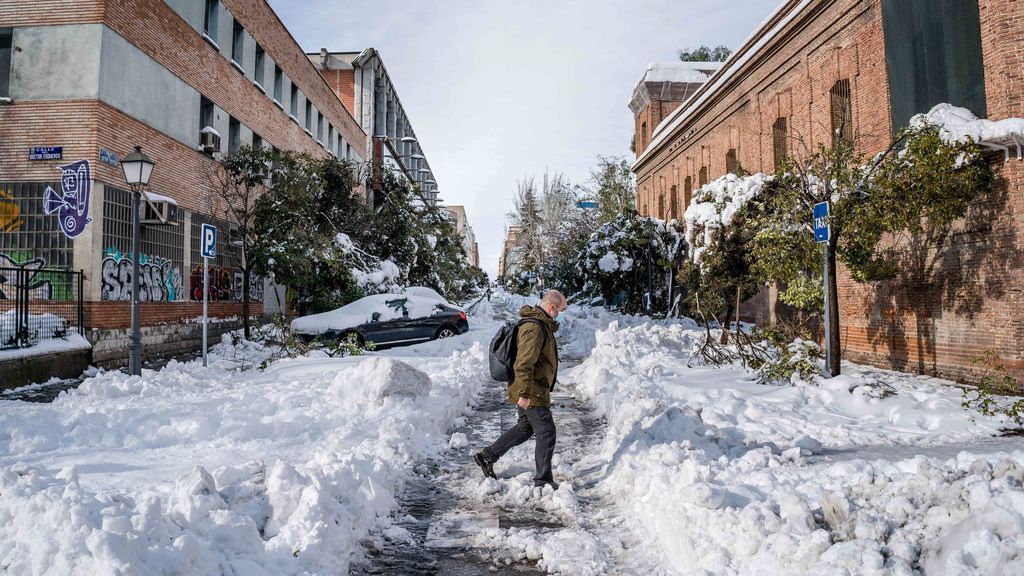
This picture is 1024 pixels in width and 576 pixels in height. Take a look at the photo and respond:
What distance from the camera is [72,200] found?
45.8 ft

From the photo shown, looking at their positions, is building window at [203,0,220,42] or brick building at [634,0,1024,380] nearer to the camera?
brick building at [634,0,1024,380]

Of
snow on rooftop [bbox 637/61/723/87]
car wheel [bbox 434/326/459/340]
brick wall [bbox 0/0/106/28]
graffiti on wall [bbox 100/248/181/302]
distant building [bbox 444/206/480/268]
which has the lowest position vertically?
car wheel [bbox 434/326/459/340]

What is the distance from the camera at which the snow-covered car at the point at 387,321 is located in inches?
648

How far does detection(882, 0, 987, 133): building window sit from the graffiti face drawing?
16262 mm

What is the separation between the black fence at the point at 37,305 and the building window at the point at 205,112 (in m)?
7.46

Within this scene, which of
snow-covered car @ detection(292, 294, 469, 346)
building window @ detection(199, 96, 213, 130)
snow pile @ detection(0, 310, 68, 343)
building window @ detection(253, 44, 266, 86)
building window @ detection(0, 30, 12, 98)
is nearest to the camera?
snow pile @ detection(0, 310, 68, 343)

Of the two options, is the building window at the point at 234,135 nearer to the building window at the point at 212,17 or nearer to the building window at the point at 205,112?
the building window at the point at 205,112

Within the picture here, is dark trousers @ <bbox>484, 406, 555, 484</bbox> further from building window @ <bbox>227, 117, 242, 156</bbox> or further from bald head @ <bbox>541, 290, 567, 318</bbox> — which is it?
building window @ <bbox>227, 117, 242, 156</bbox>

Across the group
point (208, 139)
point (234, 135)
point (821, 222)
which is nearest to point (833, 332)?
point (821, 222)

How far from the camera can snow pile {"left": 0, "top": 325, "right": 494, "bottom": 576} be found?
10.0 feet

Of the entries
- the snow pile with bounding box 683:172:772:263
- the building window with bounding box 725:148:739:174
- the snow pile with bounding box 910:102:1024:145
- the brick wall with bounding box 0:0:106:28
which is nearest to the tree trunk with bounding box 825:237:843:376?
the snow pile with bounding box 910:102:1024:145

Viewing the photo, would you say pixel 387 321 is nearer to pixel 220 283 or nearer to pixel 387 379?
pixel 220 283

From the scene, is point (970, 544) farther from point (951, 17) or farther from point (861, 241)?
point (951, 17)

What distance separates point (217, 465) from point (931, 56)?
12626 mm
